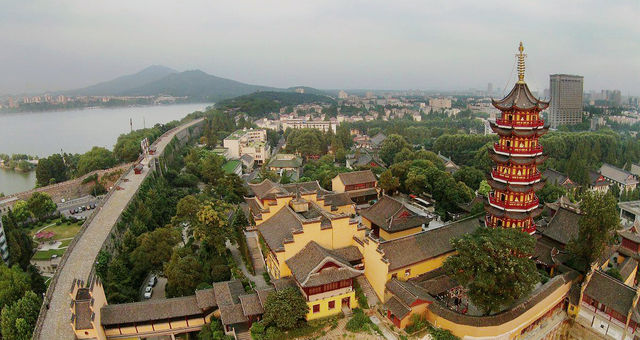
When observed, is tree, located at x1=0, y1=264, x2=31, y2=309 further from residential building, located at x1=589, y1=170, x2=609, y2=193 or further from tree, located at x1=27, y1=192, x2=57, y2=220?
residential building, located at x1=589, y1=170, x2=609, y2=193

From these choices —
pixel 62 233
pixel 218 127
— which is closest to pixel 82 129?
pixel 218 127

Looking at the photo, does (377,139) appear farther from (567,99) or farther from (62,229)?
(62,229)

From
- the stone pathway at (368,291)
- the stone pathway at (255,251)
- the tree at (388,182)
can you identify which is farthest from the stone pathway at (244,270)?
the tree at (388,182)

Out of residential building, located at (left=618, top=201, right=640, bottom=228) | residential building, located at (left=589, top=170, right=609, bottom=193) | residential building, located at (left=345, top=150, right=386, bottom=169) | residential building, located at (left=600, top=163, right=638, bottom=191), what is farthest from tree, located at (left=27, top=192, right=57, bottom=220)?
residential building, located at (left=600, top=163, right=638, bottom=191)

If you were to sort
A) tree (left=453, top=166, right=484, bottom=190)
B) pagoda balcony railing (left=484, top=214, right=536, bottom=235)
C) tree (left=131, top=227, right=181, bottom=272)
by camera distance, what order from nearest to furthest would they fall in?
pagoda balcony railing (left=484, top=214, right=536, bottom=235) < tree (left=131, top=227, right=181, bottom=272) < tree (left=453, top=166, right=484, bottom=190)

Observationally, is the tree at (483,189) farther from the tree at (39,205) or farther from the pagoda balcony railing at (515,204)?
the tree at (39,205)

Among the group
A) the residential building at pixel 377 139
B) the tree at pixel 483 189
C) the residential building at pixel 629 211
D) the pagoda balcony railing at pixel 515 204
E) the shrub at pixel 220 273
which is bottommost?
the residential building at pixel 629 211
